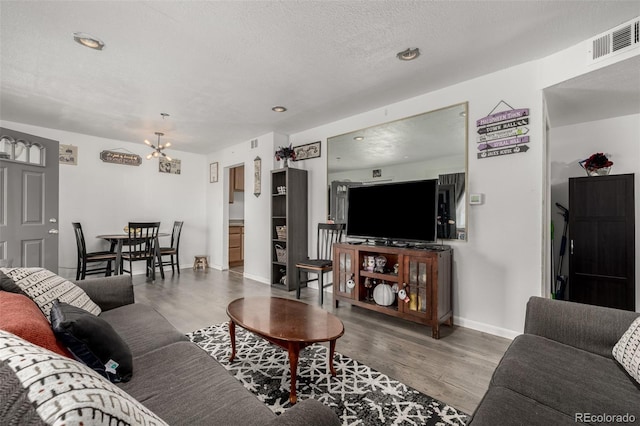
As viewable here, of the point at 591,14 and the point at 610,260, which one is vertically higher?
the point at 591,14

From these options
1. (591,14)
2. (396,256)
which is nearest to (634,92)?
(591,14)

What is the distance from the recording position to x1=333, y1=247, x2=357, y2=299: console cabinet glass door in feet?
11.2

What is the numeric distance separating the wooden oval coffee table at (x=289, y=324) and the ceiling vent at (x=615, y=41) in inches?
112

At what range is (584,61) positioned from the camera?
234cm

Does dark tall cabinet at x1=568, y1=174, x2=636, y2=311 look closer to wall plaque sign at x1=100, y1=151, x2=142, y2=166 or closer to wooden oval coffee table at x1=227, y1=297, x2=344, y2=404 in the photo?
wooden oval coffee table at x1=227, y1=297, x2=344, y2=404

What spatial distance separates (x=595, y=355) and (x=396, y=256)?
1.86 metres

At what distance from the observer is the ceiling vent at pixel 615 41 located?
205cm

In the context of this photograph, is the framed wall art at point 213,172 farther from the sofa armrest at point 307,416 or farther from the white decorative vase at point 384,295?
the sofa armrest at point 307,416

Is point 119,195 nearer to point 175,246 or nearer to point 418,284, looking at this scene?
point 175,246

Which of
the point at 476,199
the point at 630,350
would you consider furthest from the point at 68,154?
the point at 630,350

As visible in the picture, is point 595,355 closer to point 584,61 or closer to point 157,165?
point 584,61

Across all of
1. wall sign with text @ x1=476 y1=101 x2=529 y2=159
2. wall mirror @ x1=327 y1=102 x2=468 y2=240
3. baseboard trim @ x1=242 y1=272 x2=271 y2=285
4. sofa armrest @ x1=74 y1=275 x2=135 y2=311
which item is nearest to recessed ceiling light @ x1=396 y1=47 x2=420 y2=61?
wall mirror @ x1=327 y1=102 x2=468 y2=240

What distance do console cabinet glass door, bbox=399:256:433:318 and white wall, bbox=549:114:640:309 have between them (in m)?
2.23

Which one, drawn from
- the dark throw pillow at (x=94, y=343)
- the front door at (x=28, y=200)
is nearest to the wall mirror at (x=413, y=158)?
the dark throw pillow at (x=94, y=343)
